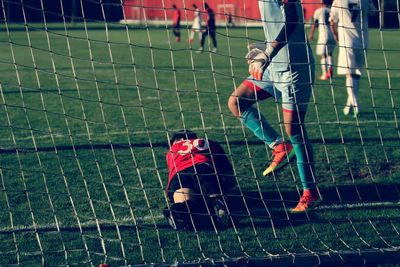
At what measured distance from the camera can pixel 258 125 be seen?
5750mm

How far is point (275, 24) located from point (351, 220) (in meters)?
1.53

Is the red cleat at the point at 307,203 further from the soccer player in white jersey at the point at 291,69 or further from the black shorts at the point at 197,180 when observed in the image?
the black shorts at the point at 197,180

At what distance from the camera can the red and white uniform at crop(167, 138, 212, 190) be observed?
512 centimetres

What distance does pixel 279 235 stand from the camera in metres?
4.52

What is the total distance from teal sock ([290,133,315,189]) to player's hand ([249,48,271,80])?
0.61 meters

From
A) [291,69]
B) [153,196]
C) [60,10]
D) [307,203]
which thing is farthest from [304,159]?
[60,10]

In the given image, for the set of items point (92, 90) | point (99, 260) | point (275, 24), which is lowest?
point (92, 90)

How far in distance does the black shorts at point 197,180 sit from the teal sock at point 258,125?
796 mm

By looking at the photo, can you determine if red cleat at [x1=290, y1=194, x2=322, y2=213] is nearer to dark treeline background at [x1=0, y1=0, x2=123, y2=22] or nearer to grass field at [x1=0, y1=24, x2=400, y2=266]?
grass field at [x1=0, y1=24, x2=400, y2=266]

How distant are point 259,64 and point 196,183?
99 centimetres

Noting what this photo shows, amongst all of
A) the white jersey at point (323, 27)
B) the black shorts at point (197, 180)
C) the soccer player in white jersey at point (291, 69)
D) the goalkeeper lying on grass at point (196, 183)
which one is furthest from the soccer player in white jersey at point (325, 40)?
the black shorts at point (197, 180)

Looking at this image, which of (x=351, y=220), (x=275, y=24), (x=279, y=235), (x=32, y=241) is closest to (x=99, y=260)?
(x=32, y=241)

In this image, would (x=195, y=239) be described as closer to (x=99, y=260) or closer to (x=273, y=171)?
(x=99, y=260)

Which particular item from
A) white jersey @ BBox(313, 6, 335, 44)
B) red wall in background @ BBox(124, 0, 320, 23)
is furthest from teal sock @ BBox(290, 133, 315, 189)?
white jersey @ BBox(313, 6, 335, 44)
